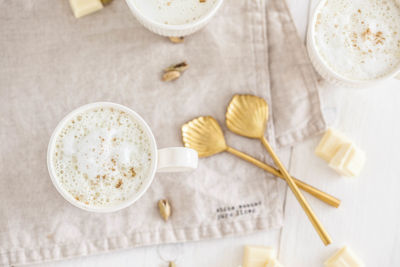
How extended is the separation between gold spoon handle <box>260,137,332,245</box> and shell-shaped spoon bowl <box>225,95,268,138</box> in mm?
32

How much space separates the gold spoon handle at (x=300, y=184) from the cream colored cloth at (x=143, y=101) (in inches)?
0.8

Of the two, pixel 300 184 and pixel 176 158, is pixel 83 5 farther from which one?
pixel 300 184

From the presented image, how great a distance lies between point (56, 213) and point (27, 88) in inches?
11.8

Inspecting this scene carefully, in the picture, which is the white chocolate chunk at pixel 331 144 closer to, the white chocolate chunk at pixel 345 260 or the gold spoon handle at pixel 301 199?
the gold spoon handle at pixel 301 199

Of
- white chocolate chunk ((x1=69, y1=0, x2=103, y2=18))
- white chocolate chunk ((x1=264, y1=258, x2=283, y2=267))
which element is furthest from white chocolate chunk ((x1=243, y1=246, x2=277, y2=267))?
white chocolate chunk ((x1=69, y1=0, x2=103, y2=18))

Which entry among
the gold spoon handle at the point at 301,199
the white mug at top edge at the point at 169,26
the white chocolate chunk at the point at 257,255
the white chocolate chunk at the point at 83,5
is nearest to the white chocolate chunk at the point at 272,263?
the white chocolate chunk at the point at 257,255

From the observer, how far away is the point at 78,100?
42.6 inches

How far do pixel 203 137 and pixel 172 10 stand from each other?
300 mm

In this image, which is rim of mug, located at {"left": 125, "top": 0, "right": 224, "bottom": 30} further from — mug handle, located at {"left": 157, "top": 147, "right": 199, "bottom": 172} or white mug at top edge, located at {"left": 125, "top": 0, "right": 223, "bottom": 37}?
mug handle, located at {"left": 157, "top": 147, "right": 199, "bottom": 172}

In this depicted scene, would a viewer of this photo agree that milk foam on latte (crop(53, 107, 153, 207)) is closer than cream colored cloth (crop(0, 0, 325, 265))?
Yes

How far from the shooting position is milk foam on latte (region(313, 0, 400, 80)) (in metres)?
1.05

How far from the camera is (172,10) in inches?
40.5

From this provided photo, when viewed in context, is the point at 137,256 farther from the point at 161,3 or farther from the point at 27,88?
the point at 161,3

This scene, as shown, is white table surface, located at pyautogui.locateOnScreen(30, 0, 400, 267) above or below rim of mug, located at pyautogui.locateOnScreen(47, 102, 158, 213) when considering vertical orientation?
below
